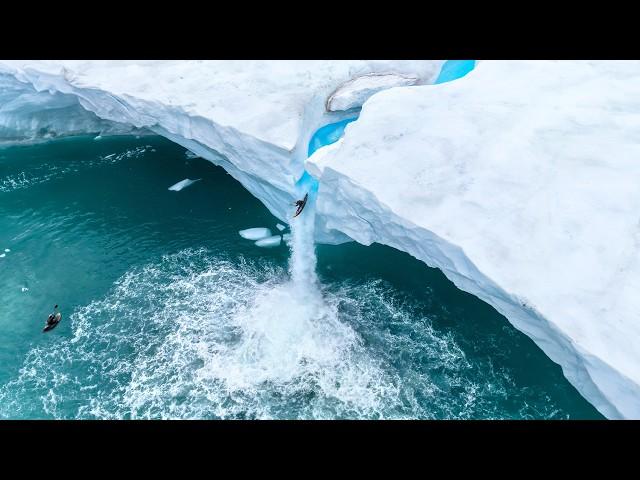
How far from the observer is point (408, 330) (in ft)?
32.4

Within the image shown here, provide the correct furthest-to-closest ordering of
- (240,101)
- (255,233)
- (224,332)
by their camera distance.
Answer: (255,233) < (240,101) < (224,332)

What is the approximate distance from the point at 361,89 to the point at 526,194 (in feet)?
16.5

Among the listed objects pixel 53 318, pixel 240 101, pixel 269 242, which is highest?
pixel 240 101

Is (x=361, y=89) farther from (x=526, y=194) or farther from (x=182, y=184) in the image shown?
(x=182, y=184)

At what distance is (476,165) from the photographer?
8289 millimetres

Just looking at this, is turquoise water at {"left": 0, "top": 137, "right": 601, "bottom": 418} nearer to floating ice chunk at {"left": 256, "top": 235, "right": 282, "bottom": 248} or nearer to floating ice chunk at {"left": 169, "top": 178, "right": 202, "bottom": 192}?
floating ice chunk at {"left": 256, "top": 235, "right": 282, "bottom": 248}

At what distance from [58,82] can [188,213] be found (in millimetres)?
6201

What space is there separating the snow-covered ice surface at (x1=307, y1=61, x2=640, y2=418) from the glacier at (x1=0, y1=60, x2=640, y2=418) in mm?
27

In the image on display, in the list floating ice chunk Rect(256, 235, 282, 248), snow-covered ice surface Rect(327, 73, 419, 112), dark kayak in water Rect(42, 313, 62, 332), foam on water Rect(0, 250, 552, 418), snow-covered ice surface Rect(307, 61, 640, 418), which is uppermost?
snow-covered ice surface Rect(327, 73, 419, 112)

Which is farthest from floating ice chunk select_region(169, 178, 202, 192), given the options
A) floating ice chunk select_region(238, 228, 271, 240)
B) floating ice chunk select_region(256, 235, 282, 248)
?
floating ice chunk select_region(256, 235, 282, 248)

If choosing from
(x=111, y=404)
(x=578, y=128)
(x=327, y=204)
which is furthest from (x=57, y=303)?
(x=578, y=128)

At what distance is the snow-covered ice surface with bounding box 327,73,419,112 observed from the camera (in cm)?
1072

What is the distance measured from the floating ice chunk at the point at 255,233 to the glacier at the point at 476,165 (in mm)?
680

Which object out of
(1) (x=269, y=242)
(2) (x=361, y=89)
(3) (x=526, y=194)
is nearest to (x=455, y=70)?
(2) (x=361, y=89)
